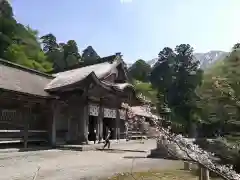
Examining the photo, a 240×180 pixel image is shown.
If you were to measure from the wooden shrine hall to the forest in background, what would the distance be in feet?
16.6

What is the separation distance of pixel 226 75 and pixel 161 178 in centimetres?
622

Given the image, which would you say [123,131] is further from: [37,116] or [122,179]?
[122,179]

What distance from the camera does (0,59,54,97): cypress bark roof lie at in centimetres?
1625

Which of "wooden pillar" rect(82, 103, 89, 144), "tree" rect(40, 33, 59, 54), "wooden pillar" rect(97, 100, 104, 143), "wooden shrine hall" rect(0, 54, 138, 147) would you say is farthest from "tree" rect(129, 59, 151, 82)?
"wooden pillar" rect(82, 103, 89, 144)

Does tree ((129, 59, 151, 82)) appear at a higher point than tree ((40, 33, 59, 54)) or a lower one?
lower

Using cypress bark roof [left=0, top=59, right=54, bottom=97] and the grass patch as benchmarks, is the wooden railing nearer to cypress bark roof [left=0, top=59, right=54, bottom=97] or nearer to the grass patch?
cypress bark roof [left=0, top=59, right=54, bottom=97]

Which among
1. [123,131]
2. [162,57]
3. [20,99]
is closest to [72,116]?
[20,99]

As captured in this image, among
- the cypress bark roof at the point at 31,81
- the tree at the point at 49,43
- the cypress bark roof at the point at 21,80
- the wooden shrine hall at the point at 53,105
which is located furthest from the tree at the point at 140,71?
the cypress bark roof at the point at 21,80

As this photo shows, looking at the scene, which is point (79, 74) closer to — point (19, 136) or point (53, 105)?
point (53, 105)

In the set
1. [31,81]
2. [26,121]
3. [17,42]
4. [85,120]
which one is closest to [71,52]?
[17,42]

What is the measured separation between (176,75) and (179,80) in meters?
2.92

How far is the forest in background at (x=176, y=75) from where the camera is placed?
12.6 m

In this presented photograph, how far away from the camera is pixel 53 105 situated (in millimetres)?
18609

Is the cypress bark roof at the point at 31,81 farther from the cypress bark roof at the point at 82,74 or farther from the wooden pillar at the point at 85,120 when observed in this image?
the wooden pillar at the point at 85,120
